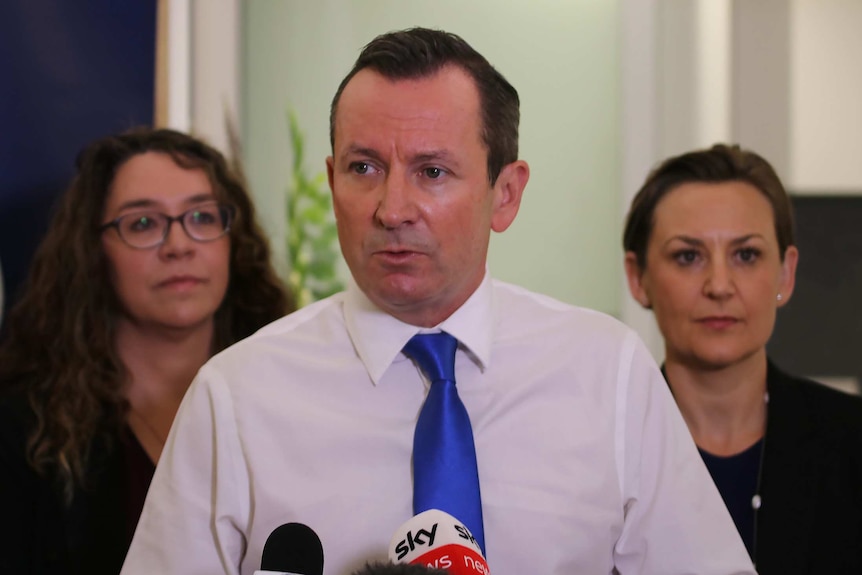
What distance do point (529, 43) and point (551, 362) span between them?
8.33ft

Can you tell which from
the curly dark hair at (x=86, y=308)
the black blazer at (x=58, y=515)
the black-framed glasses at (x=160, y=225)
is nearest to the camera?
the black blazer at (x=58, y=515)

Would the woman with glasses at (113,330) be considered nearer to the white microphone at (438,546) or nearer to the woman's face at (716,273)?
the woman's face at (716,273)

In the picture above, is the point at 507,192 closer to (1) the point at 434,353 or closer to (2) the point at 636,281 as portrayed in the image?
(1) the point at 434,353

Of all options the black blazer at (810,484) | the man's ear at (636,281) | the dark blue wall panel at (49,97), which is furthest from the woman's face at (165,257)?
the black blazer at (810,484)

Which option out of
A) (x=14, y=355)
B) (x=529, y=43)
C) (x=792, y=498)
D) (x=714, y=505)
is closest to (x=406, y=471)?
(x=714, y=505)

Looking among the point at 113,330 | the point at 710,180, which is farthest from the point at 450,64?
the point at 113,330

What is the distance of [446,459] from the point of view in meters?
1.52

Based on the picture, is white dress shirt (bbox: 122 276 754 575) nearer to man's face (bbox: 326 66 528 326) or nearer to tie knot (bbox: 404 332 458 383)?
tie knot (bbox: 404 332 458 383)

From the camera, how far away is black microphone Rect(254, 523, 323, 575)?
40.8 inches

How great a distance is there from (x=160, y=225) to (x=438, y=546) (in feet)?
5.00

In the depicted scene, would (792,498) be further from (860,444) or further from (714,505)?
(714,505)

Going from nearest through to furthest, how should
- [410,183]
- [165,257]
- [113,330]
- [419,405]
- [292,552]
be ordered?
[292,552] < [410,183] < [419,405] < [165,257] < [113,330]

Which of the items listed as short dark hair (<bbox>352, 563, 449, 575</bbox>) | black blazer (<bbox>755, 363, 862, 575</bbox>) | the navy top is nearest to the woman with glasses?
the navy top

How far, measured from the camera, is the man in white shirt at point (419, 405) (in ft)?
4.97
